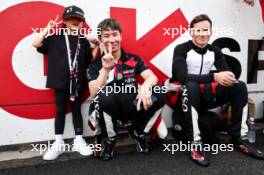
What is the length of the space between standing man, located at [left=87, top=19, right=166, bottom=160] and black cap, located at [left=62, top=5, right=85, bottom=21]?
0.58 ft

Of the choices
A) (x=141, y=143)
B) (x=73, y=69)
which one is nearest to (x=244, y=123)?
(x=141, y=143)

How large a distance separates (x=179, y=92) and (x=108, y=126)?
65cm

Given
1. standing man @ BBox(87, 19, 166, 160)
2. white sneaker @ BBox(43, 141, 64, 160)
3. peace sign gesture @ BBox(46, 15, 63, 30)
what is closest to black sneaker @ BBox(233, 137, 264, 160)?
standing man @ BBox(87, 19, 166, 160)

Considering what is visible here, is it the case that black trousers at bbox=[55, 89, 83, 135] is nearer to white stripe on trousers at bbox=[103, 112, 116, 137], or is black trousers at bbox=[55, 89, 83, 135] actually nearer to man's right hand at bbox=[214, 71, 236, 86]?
white stripe on trousers at bbox=[103, 112, 116, 137]

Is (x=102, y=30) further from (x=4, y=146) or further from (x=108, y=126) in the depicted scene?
(x=4, y=146)

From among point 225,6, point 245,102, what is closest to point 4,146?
point 245,102

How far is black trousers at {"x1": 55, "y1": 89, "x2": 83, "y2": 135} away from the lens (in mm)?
2104

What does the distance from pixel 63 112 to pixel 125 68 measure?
0.58 meters

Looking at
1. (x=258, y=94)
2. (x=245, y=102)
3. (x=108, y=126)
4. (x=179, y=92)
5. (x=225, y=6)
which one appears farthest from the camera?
(x=258, y=94)

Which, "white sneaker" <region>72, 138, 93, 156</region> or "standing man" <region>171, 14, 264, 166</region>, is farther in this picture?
"white sneaker" <region>72, 138, 93, 156</region>

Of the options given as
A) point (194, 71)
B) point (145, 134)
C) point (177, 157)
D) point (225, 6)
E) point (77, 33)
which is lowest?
point (177, 157)

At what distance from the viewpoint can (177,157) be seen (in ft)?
6.60

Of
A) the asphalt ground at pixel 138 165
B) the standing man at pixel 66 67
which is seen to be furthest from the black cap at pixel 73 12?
the asphalt ground at pixel 138 165

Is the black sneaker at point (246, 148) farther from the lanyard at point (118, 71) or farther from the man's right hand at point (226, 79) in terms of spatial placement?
the lanyard at point (118, 71)
